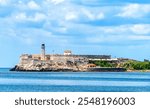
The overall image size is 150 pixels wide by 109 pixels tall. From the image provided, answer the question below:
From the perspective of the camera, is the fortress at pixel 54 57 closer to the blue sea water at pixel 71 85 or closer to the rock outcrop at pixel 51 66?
the rock outcrop at pixel 51 66

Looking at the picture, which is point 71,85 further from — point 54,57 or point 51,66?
point 54,57

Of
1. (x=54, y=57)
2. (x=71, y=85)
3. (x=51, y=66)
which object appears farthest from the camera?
(x=54, y=57)

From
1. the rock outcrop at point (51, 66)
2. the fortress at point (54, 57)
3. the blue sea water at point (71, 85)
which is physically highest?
the fortress at point (54, 57)

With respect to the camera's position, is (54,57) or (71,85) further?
(54,57)

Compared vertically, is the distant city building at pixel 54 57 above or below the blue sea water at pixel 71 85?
above

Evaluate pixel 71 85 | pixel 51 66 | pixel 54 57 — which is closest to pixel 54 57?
pixel 54 57

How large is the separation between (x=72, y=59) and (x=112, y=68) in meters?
11.2

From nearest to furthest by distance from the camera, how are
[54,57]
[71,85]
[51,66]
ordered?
1. [71,85]
2. [51,66]
3. [54,57]

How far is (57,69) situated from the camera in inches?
6737

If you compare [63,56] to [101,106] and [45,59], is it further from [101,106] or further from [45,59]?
[101,106]

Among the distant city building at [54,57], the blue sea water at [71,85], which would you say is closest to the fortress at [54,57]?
the distant city building at [54,57]

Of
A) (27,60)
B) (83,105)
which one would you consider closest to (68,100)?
(83,105)

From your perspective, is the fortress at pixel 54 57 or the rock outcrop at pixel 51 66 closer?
the rock outcrop at pixel 51 66

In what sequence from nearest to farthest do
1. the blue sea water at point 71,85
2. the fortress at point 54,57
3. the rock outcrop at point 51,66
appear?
the blue sea water at point 71,85 < the rock outcrop at point 51,66 < the fortress at point 54,57
